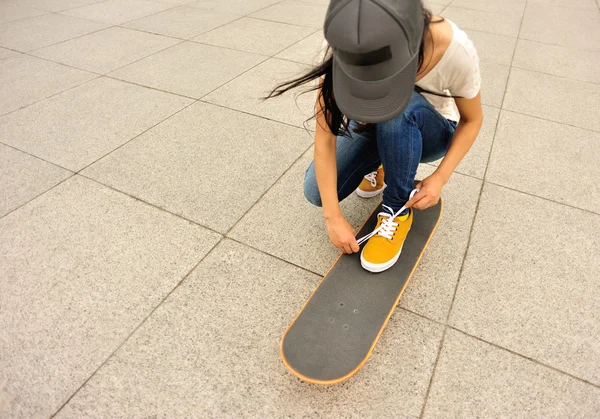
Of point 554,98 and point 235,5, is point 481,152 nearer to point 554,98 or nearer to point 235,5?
point 554,98

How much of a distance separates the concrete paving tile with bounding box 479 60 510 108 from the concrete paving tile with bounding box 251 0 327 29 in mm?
2138

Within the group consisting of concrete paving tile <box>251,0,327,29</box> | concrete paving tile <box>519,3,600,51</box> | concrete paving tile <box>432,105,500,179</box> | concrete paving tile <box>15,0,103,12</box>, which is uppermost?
concrete paving tile <box>15,0,103,12</box>

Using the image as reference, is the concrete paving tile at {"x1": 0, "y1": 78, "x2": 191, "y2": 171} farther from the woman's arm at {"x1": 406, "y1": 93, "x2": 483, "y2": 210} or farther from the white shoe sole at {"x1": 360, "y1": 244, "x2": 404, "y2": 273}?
the woman's arm at {"x1": 406, "y1": 93, "x2": 483, "y2": 210}

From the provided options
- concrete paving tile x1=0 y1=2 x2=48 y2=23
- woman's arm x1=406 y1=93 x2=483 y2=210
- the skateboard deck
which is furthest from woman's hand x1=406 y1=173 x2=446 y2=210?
concrete paving tile x1=0 y1=2 x2=48 y2=23

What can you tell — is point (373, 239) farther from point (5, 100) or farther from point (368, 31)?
point (5, 100)

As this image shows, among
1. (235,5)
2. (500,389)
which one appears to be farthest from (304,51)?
(500,389)

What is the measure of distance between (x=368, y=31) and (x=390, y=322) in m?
1.18

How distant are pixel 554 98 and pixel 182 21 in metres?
4.41

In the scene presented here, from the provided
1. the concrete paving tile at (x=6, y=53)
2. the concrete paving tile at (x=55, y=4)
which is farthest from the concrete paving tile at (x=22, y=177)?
the concrete paving tile at (x=55, y=4)

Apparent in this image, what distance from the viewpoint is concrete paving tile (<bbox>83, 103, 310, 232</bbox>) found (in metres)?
2.23

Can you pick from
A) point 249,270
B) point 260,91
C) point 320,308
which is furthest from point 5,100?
point 320,308

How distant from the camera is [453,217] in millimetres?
2115

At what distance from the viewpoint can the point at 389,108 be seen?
1095mm

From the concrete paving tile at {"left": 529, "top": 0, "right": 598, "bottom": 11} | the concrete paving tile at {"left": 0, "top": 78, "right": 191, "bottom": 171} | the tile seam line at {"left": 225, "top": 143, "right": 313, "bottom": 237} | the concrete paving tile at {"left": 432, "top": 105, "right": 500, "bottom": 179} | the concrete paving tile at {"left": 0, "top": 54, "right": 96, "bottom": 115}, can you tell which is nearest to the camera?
the tile seam line at {"left": 225, "top": 143, "right": 313, "bottom": 237}
